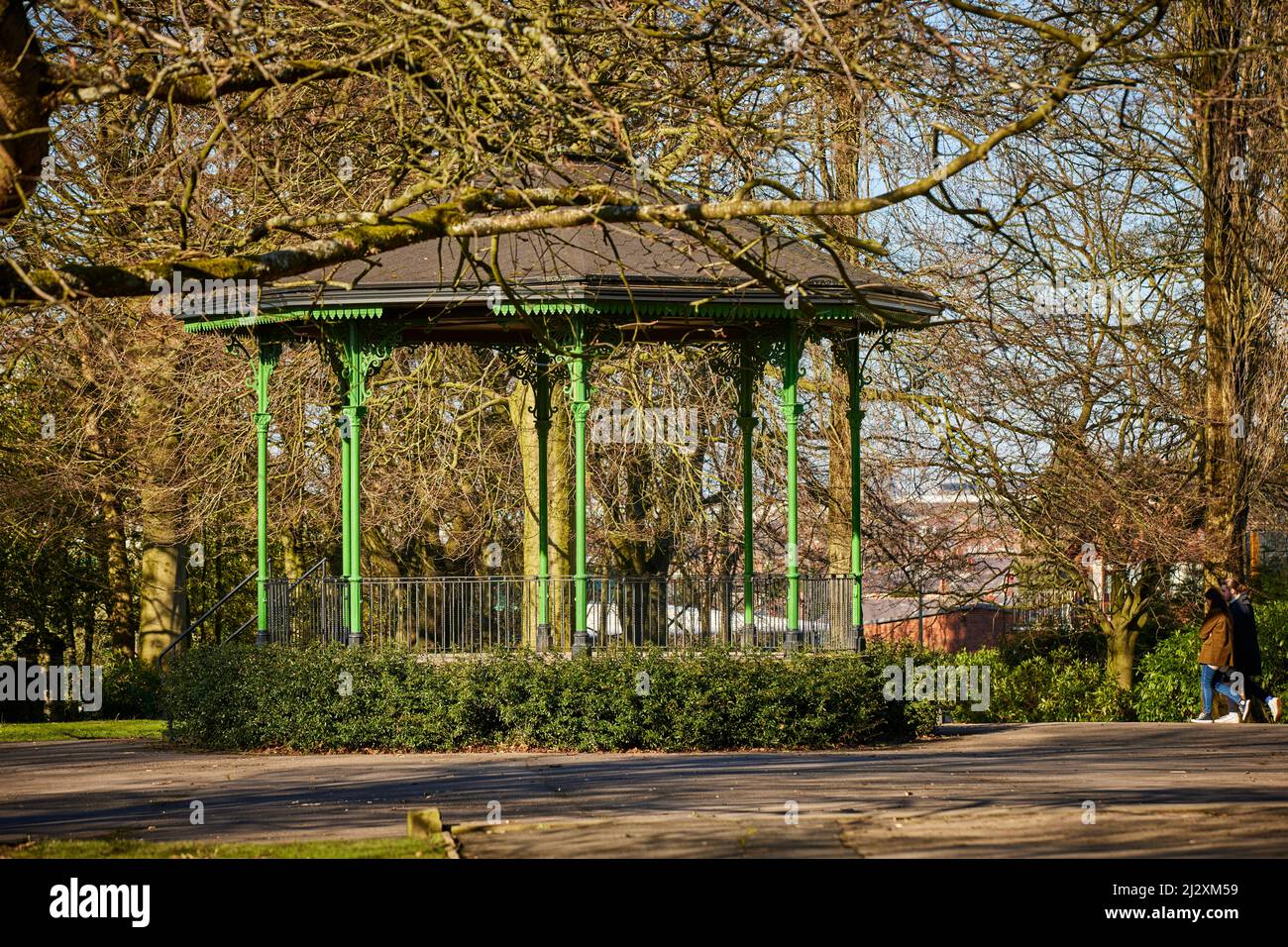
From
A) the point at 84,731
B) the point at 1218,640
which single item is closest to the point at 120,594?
the point at 84,731

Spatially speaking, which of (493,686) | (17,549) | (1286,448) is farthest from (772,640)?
(17,549)

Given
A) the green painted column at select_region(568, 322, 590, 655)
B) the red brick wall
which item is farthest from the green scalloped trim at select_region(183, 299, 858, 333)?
the red brick wall

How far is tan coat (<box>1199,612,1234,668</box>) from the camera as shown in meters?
19.2

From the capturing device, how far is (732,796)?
37.8 feet

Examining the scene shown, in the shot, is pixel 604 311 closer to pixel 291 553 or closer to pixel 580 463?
pixel 580 463

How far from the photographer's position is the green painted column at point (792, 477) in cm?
1741

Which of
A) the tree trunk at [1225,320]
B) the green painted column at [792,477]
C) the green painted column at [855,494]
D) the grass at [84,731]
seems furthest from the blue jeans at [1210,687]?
the grass at [84,731]

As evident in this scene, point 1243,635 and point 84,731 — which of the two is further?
point 84,731

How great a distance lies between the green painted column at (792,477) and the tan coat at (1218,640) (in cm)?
518

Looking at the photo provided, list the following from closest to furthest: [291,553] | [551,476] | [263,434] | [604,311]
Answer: [604,311] < [263,434] < [551,476] < [291,553]

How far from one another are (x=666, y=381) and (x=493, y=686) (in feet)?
27.2

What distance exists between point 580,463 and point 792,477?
7.42ft

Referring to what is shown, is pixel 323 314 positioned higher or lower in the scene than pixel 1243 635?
higher

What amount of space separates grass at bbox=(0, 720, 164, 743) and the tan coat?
12.5 metres
